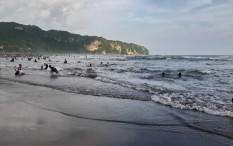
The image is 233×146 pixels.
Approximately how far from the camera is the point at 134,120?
7.09m

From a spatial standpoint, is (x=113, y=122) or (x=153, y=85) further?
(x=153, y=85)

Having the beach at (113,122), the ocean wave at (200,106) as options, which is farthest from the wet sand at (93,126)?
the ocean wave at (200,106)

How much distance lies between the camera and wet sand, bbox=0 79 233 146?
519 centimetres

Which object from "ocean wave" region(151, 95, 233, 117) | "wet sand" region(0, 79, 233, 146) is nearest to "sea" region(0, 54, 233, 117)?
"ocean wave" region(151, 95, 233, 117)

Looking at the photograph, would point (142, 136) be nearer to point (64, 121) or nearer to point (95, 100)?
point (64, 121)

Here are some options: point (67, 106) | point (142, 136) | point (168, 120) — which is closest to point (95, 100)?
point (67, 106)

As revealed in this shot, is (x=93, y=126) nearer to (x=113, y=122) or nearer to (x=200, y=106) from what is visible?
(x=113, y=122)

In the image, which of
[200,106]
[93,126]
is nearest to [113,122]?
[93,126]

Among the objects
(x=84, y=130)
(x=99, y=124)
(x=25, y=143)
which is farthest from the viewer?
(x=99, y=124)

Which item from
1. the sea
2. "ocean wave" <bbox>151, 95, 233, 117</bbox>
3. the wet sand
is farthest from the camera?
the sea

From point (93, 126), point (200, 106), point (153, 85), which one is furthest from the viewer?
point (153, 85)

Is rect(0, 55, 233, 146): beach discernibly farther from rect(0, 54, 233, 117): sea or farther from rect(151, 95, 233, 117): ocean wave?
rect(0, 54, 233, 117): sea

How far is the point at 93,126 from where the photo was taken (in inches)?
248

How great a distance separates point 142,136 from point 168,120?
1962 mm
